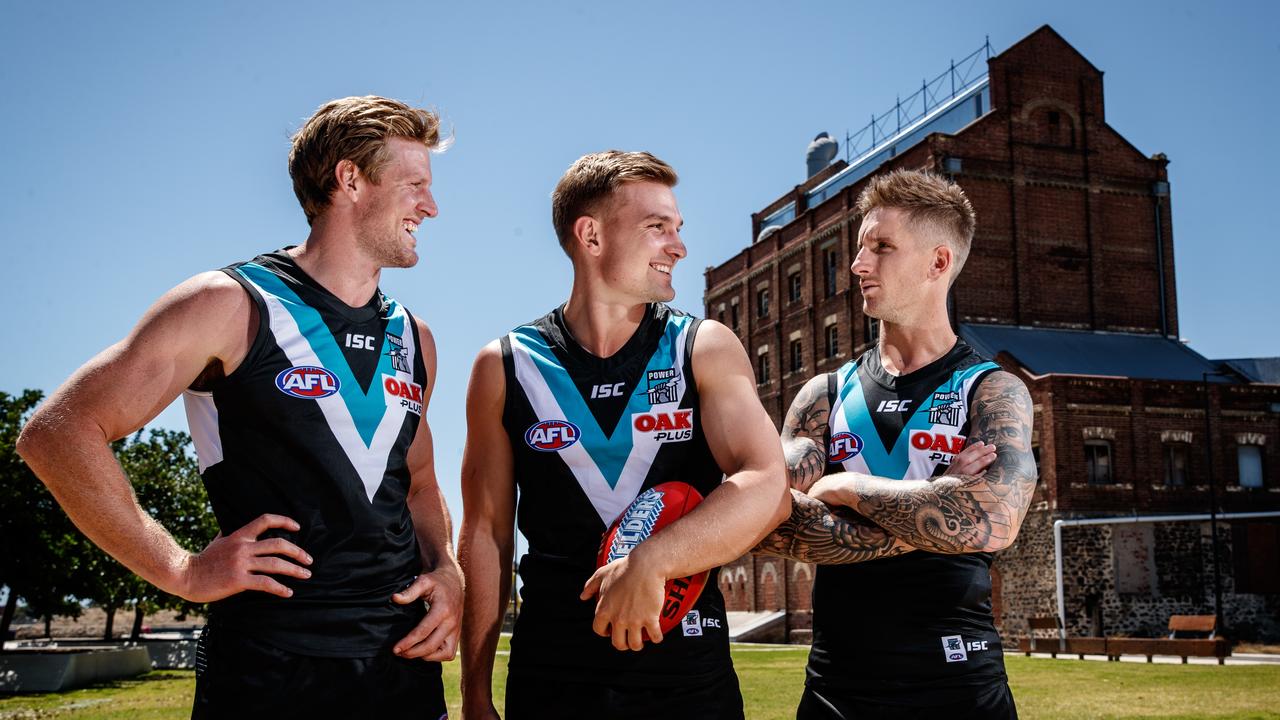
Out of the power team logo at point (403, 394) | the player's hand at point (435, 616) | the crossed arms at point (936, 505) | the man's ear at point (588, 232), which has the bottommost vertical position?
the player's hand at point (435, 616)

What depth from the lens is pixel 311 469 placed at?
3.80m

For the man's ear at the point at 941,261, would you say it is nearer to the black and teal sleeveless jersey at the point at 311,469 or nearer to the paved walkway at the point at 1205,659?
the black and teal sleeveless jersey at the point at 311,469

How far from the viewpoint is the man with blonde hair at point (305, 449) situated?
347cm

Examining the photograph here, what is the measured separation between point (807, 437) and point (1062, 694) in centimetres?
1855

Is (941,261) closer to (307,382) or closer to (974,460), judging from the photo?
(974,460)

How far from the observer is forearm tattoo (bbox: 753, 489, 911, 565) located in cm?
468

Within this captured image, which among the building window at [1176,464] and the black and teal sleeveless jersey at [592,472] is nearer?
the black and teal sleeveless jersey at [592,472]

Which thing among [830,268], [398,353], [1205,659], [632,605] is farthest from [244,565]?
[830,268]

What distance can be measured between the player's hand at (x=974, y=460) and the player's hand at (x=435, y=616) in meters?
2.09

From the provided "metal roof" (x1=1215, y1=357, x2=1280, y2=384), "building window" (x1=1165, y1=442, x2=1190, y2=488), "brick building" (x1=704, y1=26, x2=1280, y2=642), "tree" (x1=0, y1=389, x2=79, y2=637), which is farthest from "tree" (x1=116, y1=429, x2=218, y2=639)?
"metal roof" (x1=1215, y1=357, x2=1280, y2=384)

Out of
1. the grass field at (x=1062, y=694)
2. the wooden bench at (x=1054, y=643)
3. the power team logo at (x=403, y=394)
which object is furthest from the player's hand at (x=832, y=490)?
the wooden bench at (x=1054, y=643)

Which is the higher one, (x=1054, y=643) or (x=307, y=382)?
(x=307, y=382)

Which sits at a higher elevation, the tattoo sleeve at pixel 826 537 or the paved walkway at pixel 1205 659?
the tattoo sleeve at pixel 826 537

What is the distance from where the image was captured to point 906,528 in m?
4.56
